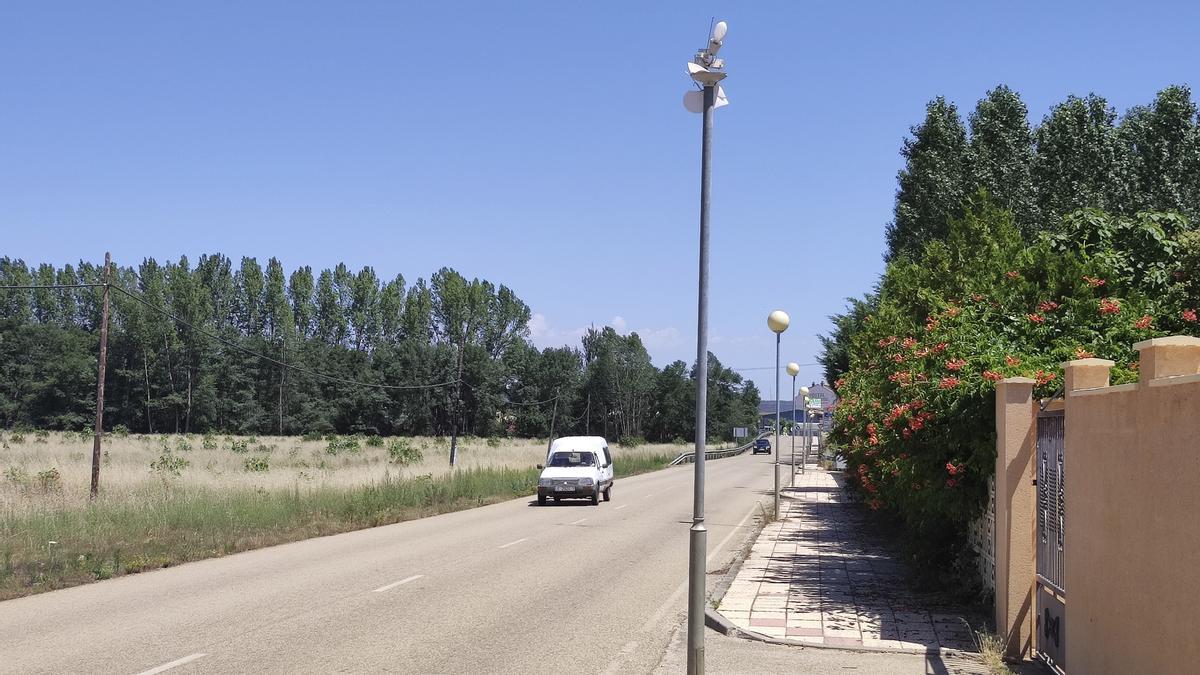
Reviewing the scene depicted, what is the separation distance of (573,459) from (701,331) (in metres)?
24.7

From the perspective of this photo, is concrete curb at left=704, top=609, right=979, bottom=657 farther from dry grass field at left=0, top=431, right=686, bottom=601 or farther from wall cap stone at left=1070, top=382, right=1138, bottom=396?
dry grass field at left=0, top=431, right=686, bottom=601

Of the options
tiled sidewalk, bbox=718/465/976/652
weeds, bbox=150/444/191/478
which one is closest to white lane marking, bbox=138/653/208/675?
tiled sidewalk, bbox=718/465/976/652

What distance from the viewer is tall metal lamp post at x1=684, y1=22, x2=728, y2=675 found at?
7.86 m

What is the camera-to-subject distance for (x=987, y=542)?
11484 mm

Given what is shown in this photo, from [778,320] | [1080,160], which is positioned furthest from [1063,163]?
[778,320]

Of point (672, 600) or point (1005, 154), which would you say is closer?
point (672, 600)

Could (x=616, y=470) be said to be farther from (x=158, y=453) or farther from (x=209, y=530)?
(x=209, y=530)

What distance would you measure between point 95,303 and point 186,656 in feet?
339

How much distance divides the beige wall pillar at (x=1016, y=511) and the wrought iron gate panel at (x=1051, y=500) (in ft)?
0.40

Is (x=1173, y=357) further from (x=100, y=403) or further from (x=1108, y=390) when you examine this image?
(x=100, y=403)

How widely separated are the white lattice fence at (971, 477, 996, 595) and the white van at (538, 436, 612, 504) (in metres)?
19.4

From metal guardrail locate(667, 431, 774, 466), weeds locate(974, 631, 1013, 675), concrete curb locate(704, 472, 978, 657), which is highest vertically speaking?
weeds locate(974, 631, 1013, 675)

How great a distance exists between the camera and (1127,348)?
37.7 ft

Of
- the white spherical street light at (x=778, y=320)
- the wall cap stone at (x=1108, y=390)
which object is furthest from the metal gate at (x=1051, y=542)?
the white spherical street light at (x=778, y=320)
